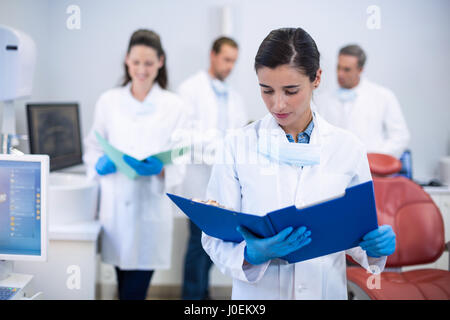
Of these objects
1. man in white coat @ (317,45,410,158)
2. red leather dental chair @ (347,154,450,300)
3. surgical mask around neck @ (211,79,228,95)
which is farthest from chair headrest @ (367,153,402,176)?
surgical mask around neck @ (211,79,228,95)

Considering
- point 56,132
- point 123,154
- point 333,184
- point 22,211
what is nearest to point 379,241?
point 333,184

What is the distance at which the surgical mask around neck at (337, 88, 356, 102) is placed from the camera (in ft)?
5.58

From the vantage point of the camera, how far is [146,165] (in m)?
1.72

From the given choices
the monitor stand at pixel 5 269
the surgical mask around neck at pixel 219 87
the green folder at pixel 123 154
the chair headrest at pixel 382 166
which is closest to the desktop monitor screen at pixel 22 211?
the monitor stand at pixel 5 269

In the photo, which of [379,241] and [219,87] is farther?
[219,87]

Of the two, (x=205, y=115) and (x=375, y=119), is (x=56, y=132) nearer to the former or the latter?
(x=205, y=115)

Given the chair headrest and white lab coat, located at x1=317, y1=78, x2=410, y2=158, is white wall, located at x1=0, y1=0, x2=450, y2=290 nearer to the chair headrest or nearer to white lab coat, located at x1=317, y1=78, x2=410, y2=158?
white lab coat, located at x1=317, y1=78, x2=410, y2=158

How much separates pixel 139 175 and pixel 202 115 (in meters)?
0.79

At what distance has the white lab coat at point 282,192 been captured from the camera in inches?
39.9

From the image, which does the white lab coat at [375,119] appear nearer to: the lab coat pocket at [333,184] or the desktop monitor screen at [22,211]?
the lab coat pocket at [333,184]

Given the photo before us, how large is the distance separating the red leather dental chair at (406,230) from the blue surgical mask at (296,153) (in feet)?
2.57

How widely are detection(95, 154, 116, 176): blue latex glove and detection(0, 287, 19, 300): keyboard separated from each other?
71 cm
